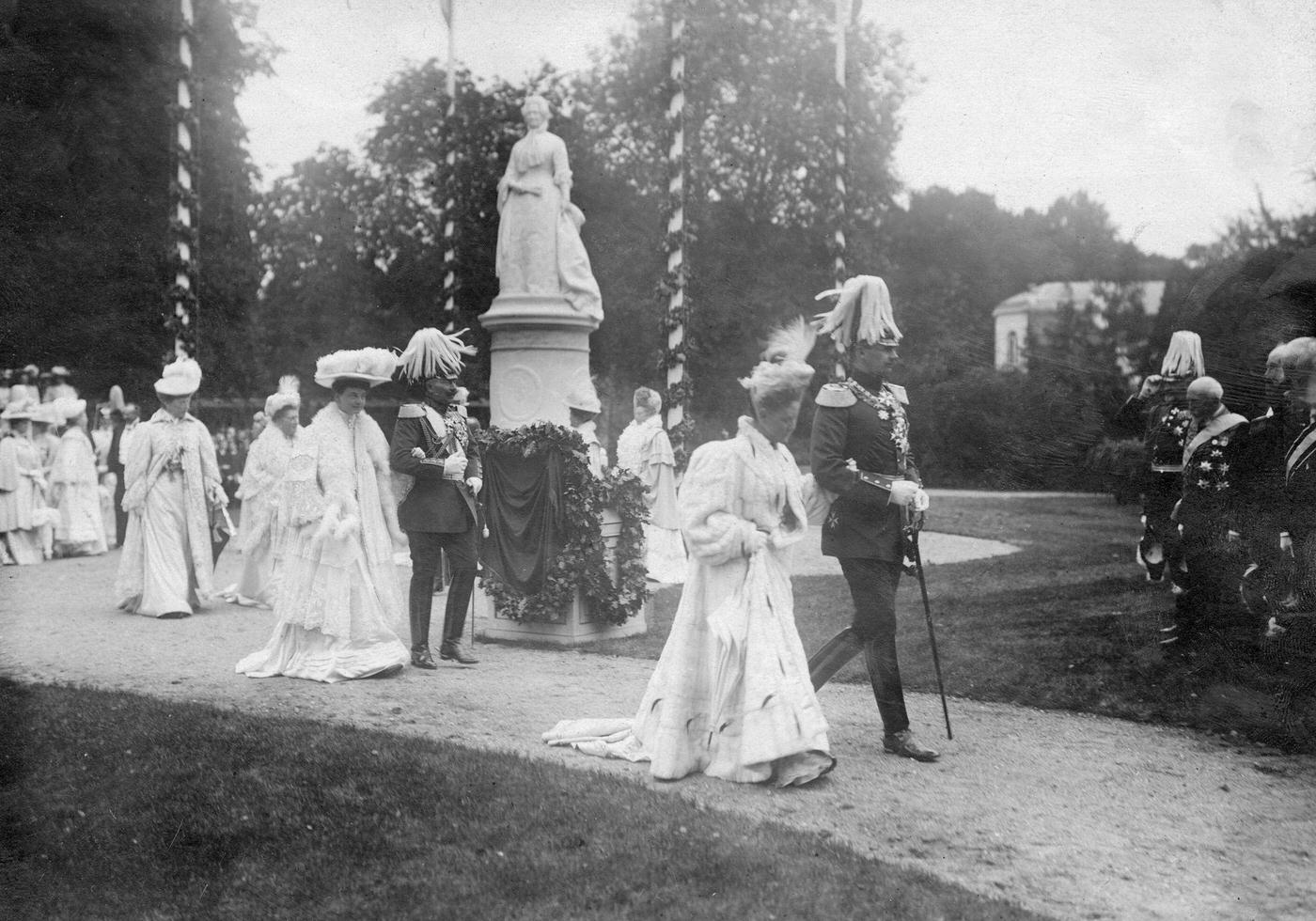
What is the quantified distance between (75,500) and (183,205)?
4318 mm

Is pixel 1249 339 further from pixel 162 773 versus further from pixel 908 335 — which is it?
pixel 908 335

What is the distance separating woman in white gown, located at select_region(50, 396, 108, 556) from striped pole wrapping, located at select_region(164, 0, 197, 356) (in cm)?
199

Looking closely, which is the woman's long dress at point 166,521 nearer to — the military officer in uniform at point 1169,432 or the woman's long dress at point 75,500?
the woman's long dress at point 75,500

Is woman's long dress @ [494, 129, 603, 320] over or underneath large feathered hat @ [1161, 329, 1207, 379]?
over

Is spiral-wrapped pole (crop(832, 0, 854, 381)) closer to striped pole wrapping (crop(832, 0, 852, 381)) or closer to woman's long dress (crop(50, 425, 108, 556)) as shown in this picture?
striped pole wrapping (crop(832, 0, 852, 381))

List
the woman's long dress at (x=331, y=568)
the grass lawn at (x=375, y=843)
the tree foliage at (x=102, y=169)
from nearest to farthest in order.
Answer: the grass lawn at (x=375, y=843) < the woman's long dress at (x=331, y=568) < the tree foliage at (x=102, y=169)

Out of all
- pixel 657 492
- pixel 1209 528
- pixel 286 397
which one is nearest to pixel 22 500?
pixel 286 397

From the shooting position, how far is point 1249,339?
852 centimetres

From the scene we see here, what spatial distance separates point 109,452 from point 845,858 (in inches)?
630

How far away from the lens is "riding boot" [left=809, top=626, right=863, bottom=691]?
566 centimetres

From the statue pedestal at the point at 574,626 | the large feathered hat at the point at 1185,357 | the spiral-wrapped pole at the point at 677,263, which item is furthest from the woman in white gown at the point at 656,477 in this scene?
the large feathered hat at the point at 1185,357

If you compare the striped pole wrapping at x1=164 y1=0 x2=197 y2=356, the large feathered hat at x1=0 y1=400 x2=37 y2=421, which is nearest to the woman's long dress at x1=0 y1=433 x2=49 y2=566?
the large feathered hat at x1=0 y1=400 x2=37 y2=421

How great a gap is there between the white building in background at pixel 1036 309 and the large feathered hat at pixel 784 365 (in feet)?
33.9

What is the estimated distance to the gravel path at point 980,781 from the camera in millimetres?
4105
